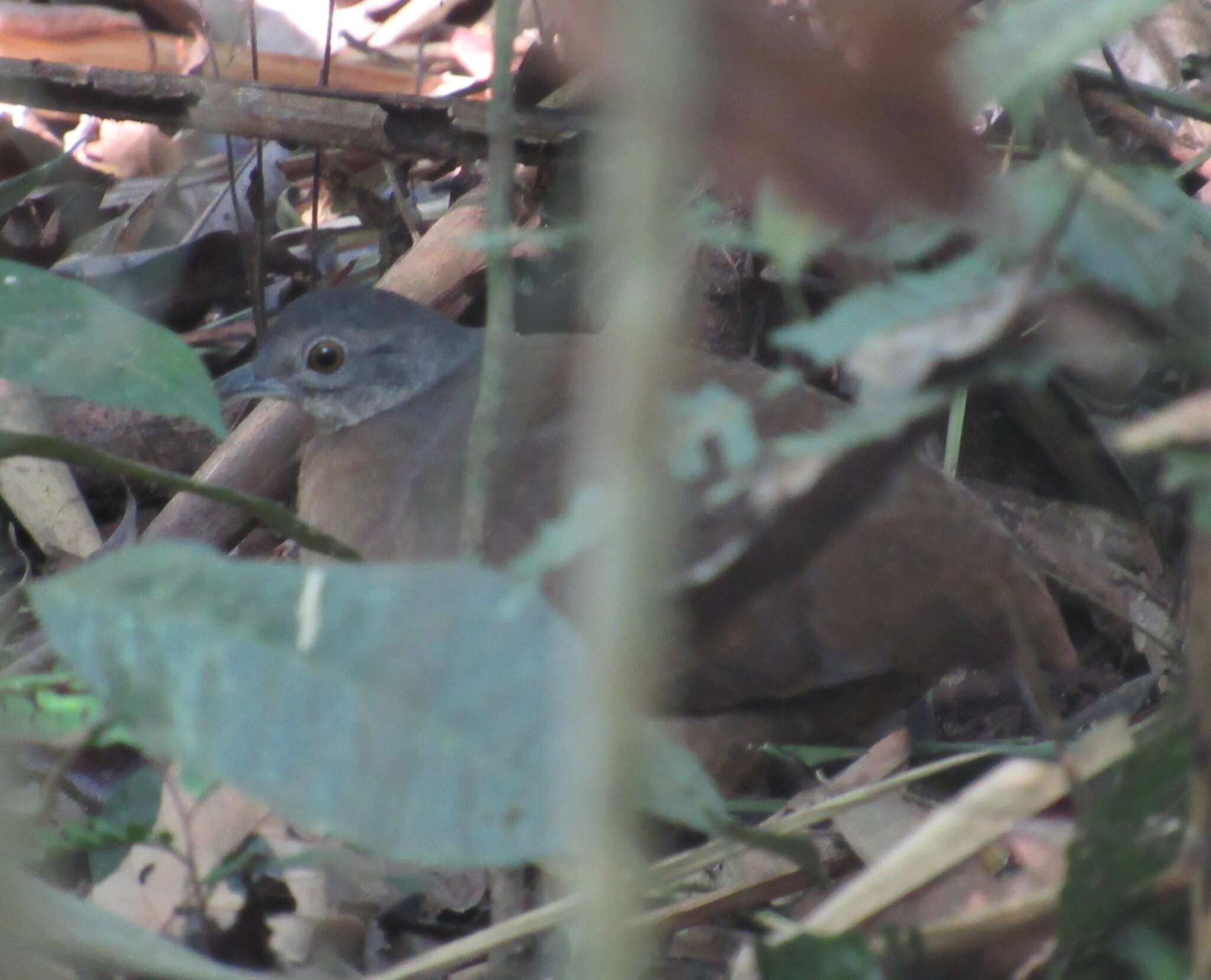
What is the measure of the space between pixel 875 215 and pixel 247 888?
47.8 inches

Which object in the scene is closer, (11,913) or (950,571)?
(11,913)

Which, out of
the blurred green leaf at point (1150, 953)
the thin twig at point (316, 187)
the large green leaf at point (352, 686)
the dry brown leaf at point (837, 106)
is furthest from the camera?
the thin twig at point (316, 187)

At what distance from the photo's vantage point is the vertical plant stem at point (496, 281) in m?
1.74

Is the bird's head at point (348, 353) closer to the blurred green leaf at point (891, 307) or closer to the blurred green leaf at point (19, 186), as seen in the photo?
the blurred green leaf at point (19, 186)

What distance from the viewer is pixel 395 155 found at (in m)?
3.71

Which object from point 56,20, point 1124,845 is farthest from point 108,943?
point 56,20

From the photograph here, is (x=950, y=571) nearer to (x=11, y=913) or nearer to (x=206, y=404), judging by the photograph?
(x=206, y=404)

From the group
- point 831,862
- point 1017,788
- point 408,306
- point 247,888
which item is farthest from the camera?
point 408,306

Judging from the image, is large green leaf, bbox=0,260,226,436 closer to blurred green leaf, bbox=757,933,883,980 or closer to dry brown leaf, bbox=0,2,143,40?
blurred green leaf, bbox=757,933,883,980

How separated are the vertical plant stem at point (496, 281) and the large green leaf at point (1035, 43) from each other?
0.62 m

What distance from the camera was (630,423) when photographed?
35.3 inches

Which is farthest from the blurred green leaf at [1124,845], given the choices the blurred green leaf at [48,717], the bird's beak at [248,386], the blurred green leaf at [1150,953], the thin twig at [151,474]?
the bird's beak at [248,386]

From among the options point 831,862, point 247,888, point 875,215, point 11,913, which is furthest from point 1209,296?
point 11,913

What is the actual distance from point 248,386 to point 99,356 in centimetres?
150
